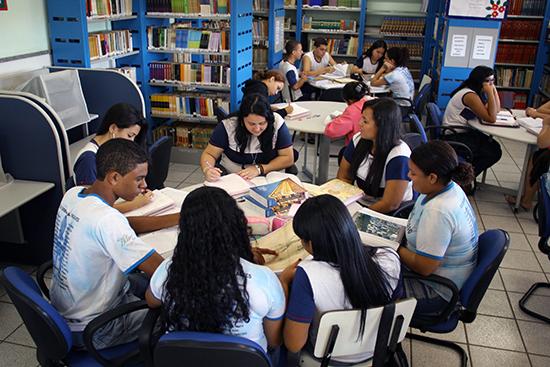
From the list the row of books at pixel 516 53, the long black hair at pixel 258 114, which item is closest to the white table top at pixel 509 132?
the long black hair at pixel 258 114

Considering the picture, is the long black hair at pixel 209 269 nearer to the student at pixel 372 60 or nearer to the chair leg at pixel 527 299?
the chair leg at pixel 527 299

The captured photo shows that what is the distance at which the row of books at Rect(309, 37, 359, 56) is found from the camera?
8461mm

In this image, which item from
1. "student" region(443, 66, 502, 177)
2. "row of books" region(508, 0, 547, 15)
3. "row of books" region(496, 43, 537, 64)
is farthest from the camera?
"row of books" region(496, 43, 537, 64)

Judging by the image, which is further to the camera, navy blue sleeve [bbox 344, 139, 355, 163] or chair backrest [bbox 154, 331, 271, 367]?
navy blue sleeve [bbox 344, 139, 355, 163]

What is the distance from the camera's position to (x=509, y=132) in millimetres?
4457

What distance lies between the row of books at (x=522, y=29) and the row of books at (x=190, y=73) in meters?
4.81

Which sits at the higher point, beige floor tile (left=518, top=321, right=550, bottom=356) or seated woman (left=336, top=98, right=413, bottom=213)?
seated woman (left=336, top=98, right=413, bottom=213)

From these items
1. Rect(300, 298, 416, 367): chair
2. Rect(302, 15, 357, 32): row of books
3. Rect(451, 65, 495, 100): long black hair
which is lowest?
Rect(300, 298, 416, 367): chair

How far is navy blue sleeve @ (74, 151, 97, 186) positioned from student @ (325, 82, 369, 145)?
2.04 metres

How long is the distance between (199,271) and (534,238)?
3.54m

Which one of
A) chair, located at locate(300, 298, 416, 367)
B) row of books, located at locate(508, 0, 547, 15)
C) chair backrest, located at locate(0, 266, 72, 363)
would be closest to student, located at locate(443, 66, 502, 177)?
chair, located at locate(300, 298, 416, 367)

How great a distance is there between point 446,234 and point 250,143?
1.61 meters

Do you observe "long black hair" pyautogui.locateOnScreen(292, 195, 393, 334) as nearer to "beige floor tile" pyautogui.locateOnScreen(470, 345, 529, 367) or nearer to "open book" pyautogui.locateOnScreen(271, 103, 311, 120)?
"beige floor tile" pyautogui.locateOnScreen(470, 345, 529, 367)

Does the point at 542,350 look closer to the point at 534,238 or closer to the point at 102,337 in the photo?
the point at 534,238
